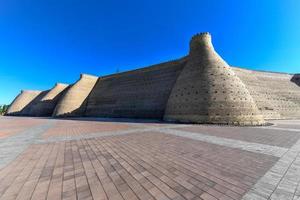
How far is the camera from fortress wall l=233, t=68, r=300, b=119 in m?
24.8

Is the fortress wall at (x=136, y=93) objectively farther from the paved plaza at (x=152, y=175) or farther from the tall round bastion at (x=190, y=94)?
the paved plaza at (x=152, y=175)

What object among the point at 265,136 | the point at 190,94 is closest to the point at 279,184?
the point at 265,136

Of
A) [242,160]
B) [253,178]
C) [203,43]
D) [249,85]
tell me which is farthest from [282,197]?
[249,85]

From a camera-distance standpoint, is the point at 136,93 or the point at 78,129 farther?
the point at 136,93

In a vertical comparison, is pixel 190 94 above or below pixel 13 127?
above

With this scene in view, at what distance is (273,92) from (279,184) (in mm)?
34460

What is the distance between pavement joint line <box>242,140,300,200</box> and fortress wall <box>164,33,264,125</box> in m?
11.7

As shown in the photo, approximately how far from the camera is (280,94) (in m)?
28.7

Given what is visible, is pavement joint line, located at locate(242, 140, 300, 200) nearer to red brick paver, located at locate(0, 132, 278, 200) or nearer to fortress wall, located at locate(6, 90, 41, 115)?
red brick paver, located at locate(0, 132, 278, 200)

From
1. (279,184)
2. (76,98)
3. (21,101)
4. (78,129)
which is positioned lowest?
(279,184)

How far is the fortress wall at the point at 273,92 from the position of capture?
24.8m

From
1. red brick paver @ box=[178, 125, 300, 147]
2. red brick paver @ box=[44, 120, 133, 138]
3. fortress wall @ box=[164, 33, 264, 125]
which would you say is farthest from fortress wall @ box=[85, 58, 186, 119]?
red brick paver @ box=[178, 125, 300, 147]

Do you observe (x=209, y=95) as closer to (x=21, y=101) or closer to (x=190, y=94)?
(x=190, y=94)

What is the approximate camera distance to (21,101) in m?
52.2
